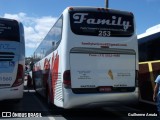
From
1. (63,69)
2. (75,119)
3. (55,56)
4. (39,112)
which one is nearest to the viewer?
(63,69)

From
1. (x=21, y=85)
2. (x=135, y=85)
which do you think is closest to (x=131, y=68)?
(x=135, y=85)

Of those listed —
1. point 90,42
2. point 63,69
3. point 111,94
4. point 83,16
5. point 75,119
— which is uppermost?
point 83,16

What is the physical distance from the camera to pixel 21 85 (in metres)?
12.1

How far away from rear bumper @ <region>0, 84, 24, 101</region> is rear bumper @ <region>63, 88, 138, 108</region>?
101 inches

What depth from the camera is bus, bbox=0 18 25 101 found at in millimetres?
11820

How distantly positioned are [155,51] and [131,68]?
58.2 inches

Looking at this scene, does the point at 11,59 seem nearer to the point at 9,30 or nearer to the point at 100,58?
the point at 9,30

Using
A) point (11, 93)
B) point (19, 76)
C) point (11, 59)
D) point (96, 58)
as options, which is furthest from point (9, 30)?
point (96, 58)

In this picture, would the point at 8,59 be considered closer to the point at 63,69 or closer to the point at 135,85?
the point at 63,69

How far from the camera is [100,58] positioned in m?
10.3

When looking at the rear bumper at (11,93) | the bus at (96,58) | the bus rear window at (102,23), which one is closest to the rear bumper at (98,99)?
the bus at (96,58)

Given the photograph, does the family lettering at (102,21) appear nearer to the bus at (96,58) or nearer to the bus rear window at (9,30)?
the bus at (96,58)

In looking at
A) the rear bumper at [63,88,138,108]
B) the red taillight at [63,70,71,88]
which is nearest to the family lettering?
the red taillight at [63,70,71,88]

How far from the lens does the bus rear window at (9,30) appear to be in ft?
40.0
